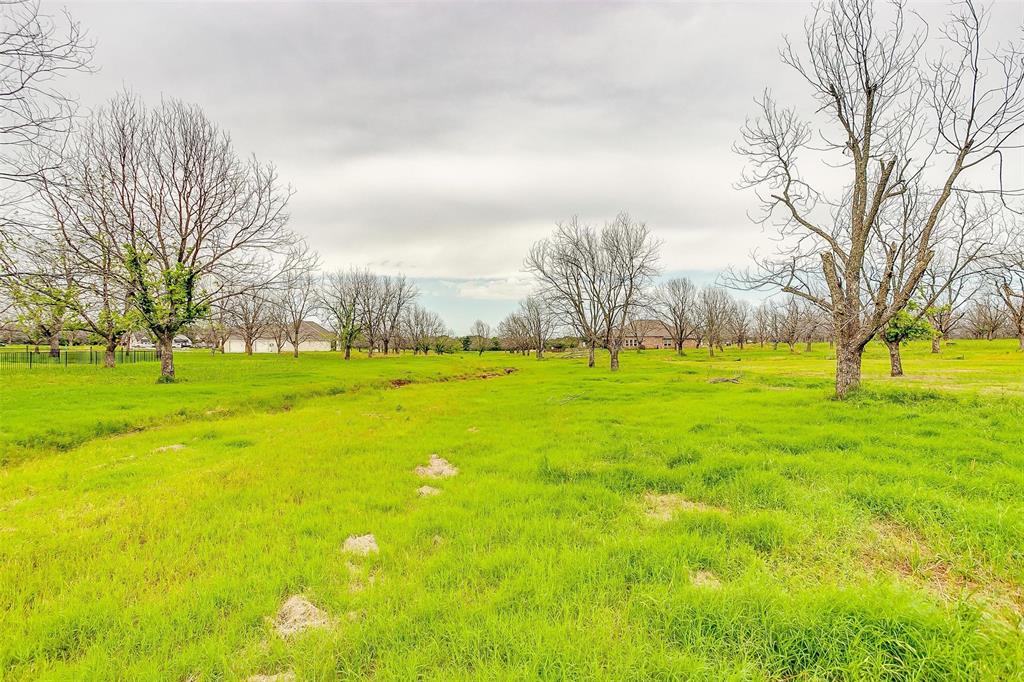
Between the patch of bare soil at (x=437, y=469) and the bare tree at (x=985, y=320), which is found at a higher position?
the bare tree at (x=985, y=320)

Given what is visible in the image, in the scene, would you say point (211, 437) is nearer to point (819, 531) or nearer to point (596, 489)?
point (596, 489)

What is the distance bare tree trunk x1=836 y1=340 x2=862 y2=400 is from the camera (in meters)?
13.1

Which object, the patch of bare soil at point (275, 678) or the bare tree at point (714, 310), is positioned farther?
the bare tree at point (714, 310)

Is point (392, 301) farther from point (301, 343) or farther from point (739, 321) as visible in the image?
point (739, 321)

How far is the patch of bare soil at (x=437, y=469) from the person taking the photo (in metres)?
7.43

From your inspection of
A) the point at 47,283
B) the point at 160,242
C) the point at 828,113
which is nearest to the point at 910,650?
the point at 47,283

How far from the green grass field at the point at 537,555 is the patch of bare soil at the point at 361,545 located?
0.14 m

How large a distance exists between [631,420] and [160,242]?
2752 centimetres

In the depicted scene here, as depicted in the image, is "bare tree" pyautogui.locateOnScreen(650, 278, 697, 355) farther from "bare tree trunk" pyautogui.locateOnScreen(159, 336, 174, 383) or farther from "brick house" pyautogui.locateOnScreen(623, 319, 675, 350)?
"bare tree trunk" pyautogui.locateOnScreen(159, 336, 174, 383)

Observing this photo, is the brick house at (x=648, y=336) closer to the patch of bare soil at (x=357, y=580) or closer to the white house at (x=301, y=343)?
the white house at (x=301, y=343)

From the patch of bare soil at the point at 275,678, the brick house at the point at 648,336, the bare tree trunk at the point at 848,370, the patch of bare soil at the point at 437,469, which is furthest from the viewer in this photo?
the brick house at the point at 648,336

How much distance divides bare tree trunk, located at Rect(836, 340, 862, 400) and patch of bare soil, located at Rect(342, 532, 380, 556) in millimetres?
15492

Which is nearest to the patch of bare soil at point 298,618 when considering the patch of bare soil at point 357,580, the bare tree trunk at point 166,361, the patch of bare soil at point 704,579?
the patch of bare soil at point 357,580

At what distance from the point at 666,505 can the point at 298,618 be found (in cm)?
486
